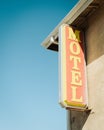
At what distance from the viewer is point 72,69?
9062mm

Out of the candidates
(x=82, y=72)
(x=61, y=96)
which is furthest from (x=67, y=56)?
→ (x=61, y=96)

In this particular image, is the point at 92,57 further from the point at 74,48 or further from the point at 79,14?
the point at 79,14

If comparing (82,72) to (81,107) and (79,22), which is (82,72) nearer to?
(81,107)

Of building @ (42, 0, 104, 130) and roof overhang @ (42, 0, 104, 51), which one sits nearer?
building @ (42, 0, 104, 130)

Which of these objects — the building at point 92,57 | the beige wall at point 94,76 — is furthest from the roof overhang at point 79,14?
the beige wall at point 94,76

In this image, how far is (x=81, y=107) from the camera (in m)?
8.59

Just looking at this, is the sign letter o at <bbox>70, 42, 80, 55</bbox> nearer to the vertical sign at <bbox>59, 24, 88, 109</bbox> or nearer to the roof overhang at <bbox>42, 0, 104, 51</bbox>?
the vertical sign at <bbox>59, 24, 88, 109</bbox>

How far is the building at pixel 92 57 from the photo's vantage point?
829cm

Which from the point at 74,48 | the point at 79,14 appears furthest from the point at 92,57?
the point at 79,14

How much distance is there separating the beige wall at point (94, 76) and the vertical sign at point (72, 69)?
7.5 inches

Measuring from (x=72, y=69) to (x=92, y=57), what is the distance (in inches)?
26.8

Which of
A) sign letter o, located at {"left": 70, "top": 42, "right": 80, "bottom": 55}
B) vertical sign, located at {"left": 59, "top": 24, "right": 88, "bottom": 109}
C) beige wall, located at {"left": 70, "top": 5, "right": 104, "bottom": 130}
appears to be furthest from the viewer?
sign letter o, located at {"left": 70, "top": 42, "right": 80, "bottom": 55}

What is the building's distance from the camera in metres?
8.29

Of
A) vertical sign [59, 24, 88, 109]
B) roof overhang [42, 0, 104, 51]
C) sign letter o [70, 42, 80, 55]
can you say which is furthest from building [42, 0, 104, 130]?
sign letter o [70, 42, 80, 55]
